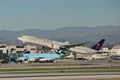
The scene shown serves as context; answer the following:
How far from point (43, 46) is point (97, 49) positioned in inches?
1018

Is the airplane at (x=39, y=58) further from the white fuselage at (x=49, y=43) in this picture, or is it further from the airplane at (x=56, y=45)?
the white fuselage at (x=49, y=43)

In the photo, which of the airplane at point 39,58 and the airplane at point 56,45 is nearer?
the airplane at point 39,58

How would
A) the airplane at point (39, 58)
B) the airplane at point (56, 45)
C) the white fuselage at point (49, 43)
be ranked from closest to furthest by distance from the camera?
1. the airplane at point (39, 58)
2. the airplane at point (56, 45)
3. the white fuselage at point (49, 43)

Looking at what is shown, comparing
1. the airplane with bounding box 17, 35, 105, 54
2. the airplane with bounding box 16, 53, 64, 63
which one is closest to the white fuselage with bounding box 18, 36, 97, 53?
the airplane with bounding box 17, 35, 105, 54

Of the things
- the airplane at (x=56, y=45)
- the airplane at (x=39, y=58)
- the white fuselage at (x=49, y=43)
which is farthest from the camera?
the white fuselage at (x=49, y=43)

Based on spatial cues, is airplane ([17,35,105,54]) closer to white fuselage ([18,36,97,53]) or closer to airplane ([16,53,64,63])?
white fuselage ([18,36,97,53])

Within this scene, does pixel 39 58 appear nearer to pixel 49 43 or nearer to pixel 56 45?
pixel 49 43

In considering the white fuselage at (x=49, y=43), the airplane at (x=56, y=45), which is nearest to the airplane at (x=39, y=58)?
the airplane at (x=56, y=45)

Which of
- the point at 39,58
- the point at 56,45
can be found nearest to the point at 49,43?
the point at 56,45

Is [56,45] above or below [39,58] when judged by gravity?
above

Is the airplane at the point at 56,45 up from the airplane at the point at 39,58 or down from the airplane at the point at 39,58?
up

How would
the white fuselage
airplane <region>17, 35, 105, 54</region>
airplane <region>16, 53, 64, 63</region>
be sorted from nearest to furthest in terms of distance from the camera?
1. airplane <region>16, 53, 64, 63</region>
2. airplane <region>17, 35, 105, 54</region>
3. the white fuselage

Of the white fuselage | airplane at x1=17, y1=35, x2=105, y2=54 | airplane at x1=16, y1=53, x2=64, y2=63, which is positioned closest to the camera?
airplane at x1=16, y1=53, x2=64, y2=63

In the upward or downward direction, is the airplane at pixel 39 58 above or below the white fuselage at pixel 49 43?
below
